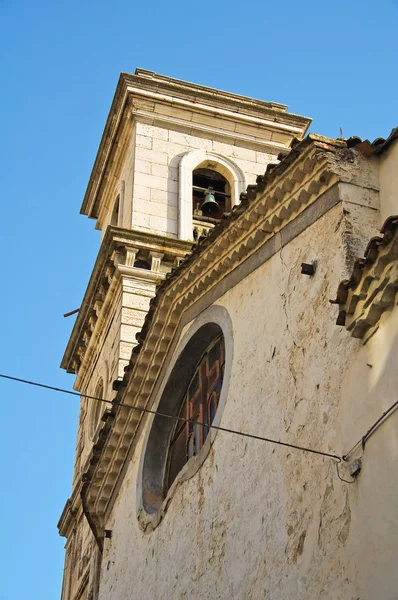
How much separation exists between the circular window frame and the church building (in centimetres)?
2

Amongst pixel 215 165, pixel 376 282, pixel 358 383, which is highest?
pixel 215 165

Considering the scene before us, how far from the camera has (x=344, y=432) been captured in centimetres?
704

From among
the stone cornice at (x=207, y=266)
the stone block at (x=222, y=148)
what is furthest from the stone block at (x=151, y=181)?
the stone cornice at (x=207, y=266)

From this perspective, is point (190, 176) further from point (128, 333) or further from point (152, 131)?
point (128, 333)

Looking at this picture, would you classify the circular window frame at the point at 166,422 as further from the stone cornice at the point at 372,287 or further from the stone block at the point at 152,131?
the stone block at the point at 152,131

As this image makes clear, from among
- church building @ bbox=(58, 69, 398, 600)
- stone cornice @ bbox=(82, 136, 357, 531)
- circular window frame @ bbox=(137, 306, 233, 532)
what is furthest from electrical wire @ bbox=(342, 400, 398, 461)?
circular window frame @ bbox=(137, 306, 233, 532)

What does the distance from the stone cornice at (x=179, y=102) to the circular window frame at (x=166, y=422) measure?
9642mm

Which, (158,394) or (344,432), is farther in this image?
(158,394)

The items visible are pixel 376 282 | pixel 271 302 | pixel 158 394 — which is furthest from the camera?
pixel 158 394

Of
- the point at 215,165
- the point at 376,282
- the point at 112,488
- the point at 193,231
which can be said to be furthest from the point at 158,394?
the point at 215,165

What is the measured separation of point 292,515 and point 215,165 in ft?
43.1

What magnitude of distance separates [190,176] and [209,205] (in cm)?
128

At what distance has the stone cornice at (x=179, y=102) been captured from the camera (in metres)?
19.8

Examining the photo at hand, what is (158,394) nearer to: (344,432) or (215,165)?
(344,432)
